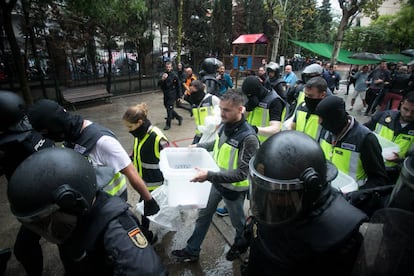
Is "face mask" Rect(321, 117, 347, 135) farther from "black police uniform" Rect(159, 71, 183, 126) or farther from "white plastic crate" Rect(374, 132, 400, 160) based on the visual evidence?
"black police uniform" Rect(159, 71, 183, 126)

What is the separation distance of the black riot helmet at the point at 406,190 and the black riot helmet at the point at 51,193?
1.41 metres

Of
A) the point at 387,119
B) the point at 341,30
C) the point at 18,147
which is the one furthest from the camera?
the point at 341,30

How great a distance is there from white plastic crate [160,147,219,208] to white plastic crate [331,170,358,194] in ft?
3.63

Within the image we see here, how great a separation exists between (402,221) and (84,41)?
35.0ft

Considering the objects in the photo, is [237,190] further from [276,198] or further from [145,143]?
[276,198]

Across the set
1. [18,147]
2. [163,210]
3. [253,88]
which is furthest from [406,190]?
[253,88]

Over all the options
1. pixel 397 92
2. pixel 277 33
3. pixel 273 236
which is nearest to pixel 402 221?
pixel 273 236

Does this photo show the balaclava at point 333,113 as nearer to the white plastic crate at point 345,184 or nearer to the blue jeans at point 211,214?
the white plastic crate at point 345,184

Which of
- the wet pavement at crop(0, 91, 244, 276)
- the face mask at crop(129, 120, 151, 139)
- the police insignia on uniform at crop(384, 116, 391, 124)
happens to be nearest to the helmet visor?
the face mask at crop(129, 120, 151, 139)

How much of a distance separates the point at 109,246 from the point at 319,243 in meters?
0.98

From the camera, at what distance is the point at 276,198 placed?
1198mm

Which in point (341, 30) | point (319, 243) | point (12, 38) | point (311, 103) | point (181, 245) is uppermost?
point (341, 30)

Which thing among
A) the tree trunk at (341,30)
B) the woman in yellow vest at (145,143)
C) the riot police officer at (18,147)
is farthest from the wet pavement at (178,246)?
the tree trunk at (341,30)

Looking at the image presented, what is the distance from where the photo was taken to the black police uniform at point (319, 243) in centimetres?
110
